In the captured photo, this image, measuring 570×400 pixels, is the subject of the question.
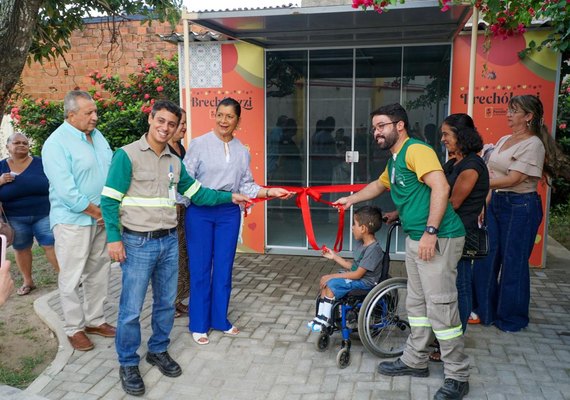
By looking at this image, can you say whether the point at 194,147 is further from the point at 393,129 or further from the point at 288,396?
the point at 288,396

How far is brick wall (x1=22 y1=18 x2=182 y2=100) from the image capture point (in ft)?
34.3

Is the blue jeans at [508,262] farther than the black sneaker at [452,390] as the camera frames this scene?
Yes

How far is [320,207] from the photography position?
7.92 meters

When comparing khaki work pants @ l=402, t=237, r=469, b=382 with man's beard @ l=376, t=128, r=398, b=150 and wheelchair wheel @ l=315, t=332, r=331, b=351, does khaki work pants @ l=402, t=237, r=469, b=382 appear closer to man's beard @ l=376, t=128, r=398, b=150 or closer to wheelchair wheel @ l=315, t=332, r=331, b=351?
man's beard @ l=376, t=128, r=398, b=150

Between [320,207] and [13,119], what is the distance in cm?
659

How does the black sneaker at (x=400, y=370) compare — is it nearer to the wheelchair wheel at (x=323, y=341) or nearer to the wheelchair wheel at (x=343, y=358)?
the wheelchair wheel at (x=343, y=358)

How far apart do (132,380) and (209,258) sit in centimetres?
119

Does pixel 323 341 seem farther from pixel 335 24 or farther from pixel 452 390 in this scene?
pixel 335 24

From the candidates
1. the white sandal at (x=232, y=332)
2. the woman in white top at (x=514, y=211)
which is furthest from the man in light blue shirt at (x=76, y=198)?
the woman in white top at (x=514, y=211)

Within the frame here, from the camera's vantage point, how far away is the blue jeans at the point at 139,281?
3.64m

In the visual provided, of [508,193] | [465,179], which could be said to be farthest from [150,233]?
[508,193]

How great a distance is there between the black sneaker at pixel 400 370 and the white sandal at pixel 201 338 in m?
1.51

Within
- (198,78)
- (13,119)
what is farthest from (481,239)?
(13,119)

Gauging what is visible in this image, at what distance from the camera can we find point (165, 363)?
3.95 m
